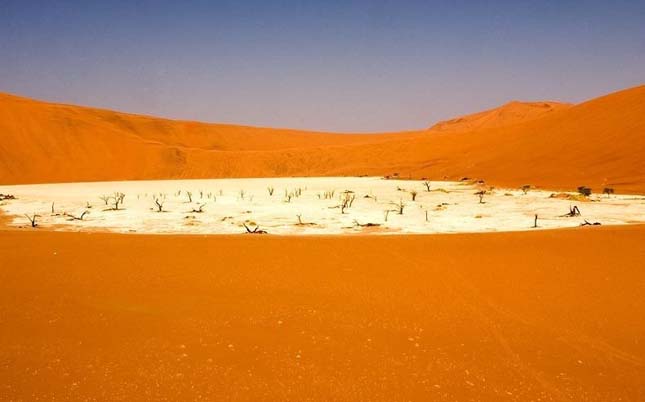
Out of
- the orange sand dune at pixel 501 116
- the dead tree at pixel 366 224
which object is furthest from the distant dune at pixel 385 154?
the orange sand dune at pixel 501 116

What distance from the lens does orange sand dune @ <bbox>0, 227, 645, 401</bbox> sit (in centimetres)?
214

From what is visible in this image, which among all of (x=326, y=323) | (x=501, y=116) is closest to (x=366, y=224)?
(x=326, y=323)

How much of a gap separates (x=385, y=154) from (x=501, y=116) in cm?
4836

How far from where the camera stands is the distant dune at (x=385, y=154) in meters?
16.8

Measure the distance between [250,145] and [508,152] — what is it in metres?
34.9

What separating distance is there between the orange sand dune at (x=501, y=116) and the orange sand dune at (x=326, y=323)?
6813 centimetres

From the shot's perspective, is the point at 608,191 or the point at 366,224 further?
the point at 608,191

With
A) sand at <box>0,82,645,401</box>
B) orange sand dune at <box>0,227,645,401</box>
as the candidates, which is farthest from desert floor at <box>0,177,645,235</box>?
orange sand dune at <box>0,227,645,401</box>

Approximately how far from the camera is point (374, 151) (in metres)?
35.5

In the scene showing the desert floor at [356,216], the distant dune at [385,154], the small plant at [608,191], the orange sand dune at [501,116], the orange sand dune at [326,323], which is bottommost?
the orange sand dune at [326,323]

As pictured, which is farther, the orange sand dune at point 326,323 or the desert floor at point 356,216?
the desert floor at point 356,216

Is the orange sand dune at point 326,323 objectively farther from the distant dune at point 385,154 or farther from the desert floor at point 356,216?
the distant dune at point 385,154

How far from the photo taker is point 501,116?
7406 cm

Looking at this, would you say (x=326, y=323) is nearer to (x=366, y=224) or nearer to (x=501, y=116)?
(x=366, y=224)
